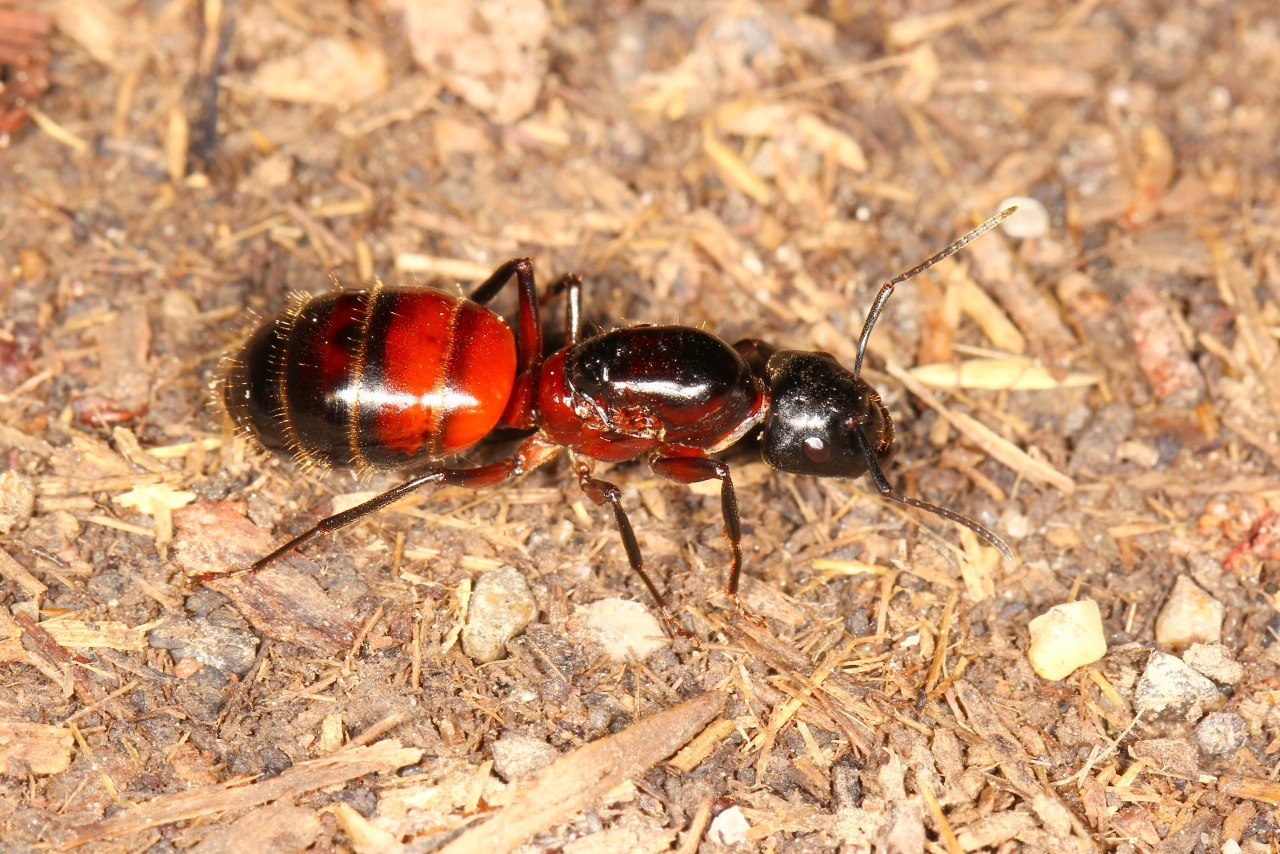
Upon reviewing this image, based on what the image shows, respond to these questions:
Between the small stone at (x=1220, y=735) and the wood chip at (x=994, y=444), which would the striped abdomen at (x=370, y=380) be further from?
the small stone at (x=1220, y=735)

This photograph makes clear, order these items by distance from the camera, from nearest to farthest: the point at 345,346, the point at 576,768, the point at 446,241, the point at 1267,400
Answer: the point at 576,768 < the point at 345,346 < the point at 1267,400 < the point at 446,241

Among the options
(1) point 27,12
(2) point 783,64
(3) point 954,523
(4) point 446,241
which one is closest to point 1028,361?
(3) point 954,523

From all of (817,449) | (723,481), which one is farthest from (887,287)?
(723,481)

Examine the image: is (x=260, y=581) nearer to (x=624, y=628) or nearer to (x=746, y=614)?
(x=624, y=628)

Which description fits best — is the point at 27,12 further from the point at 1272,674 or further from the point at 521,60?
the point at 1272,674

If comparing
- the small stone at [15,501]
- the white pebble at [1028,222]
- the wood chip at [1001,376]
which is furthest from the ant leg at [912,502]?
the small stone at [15,501]

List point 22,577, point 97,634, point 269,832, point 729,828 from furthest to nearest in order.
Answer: point 22,577 < point 97,634 < point 729,828 < point 269,832
